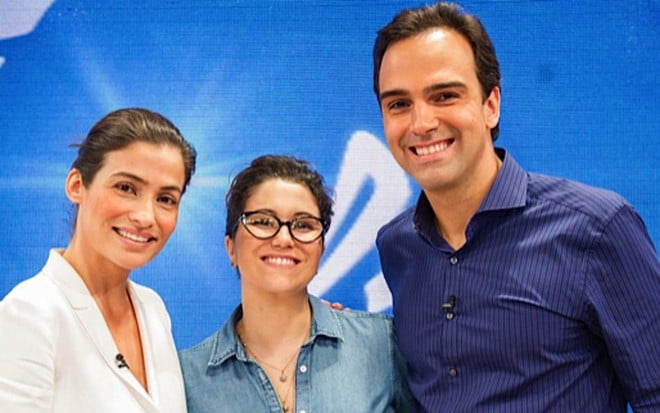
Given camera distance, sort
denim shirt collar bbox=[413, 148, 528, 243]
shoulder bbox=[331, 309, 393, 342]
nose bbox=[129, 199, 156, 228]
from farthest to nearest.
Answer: shoulder bbox=[331, 309, 393, 342]
nose bbox=[129, 199, 156, 228]
denim shirt collar bbox=[413, 148, 528, 243]

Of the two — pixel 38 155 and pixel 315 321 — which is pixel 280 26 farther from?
pixel 315 321

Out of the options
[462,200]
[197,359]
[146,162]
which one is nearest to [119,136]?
[146,162]

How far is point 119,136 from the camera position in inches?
71.2

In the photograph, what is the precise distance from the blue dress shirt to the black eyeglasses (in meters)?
0.38

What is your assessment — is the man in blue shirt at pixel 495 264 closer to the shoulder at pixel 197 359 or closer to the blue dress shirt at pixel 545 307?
the blue dress shirt at pixel 545 307

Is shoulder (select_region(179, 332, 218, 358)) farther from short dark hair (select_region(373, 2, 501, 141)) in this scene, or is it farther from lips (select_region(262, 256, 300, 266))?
short dark hair (select_region(373, 2, 501, 141))

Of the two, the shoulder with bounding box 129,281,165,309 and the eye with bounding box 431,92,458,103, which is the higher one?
the eye with bounding box 431,92,458,103

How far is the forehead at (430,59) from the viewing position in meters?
1.69

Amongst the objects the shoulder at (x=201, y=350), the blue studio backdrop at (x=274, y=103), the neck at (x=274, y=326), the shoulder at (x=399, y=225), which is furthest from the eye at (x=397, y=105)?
the blue studio backdrop at (x=274, y=103)

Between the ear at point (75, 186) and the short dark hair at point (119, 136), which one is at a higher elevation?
the short dark hair at point (119, 136)

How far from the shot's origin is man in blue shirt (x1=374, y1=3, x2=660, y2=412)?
155cm

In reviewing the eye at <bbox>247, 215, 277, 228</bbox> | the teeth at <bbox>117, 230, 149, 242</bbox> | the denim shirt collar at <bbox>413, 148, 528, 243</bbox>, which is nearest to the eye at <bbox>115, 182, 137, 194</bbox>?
the teeth at <bbox>117, 230, 149, 242</bbox>

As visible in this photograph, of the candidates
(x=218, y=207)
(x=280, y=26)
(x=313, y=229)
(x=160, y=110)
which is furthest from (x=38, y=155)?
(x=313, y=229)

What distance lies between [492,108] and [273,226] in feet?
2.09
